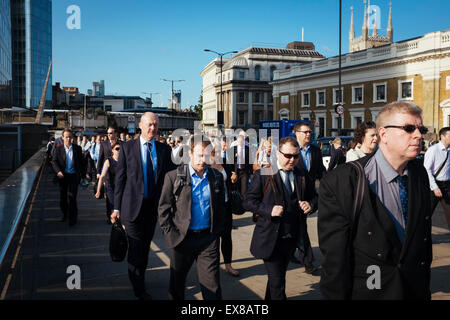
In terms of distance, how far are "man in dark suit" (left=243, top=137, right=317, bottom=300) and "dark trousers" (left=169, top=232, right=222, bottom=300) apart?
0.42m

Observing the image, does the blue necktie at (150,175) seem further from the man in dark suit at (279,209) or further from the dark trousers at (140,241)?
the man in dark suit at (279,209)

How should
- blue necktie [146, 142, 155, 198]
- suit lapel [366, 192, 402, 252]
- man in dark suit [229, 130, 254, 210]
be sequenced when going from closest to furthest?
suit lapel [366, 192, 402, 252] < blue necktie [146, 142, 155, 198] < man in dark suit [229, 130, 254, 210]

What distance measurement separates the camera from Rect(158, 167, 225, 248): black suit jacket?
170 inches

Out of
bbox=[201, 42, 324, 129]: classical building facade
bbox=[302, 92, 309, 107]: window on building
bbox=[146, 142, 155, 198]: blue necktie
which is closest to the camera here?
bbox=[146, 142, 155, 198]: blue necktie

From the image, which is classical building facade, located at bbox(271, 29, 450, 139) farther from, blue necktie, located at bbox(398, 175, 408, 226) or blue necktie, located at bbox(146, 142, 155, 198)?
blue necktie, located at bbox(398, 175, 408, 226)

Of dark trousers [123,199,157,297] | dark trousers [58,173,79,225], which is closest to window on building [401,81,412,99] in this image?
dark trousers [58,173,79,225]

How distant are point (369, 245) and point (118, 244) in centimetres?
324

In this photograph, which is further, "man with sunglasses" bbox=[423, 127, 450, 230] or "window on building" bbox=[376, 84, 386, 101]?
"window on building" bbox=[376, 84, 386, 101]

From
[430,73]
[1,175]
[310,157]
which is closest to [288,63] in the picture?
[430,73]

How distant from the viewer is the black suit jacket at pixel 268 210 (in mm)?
4414

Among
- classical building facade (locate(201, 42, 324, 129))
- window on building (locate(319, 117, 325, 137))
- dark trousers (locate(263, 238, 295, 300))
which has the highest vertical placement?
classical building facade (locate(201, 42, 324, 129))

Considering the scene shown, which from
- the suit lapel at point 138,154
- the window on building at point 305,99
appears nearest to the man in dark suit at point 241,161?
the suit lapel at point 138,154

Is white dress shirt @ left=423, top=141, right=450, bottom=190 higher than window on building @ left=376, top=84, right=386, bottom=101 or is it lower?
lower

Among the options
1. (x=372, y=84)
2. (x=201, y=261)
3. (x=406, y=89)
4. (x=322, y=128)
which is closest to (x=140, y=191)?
(x=201, y=261)
